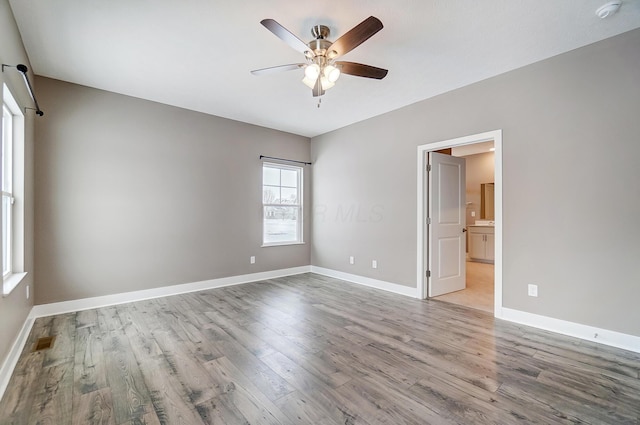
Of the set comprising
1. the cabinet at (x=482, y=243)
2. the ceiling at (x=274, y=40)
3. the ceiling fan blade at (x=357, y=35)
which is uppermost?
the ceiling at (x=274, y=40)

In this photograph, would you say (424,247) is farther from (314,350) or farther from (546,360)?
(314,350)

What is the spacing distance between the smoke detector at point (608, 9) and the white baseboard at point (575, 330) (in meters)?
2.67

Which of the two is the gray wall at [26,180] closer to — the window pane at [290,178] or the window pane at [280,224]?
the window pane at [280,224]

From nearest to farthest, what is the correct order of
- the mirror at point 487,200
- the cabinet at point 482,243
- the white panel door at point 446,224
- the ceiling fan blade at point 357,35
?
the ceiling fan blade at point 357,35
the white panel door at point 446,224
the cabinet at point 482,243
the mirror at point 487,200

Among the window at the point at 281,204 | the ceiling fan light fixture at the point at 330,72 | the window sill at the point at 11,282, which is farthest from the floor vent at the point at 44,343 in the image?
the ceiling fan light fixture at the point at 330,72

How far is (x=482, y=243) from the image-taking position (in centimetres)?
693

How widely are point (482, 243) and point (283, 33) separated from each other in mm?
6818

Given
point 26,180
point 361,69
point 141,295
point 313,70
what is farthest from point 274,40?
point 141,295

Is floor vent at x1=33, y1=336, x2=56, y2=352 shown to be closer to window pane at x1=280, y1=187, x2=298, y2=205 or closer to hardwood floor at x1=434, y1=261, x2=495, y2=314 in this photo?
window pane at x1=280, y1=187, x2=298, y2=205

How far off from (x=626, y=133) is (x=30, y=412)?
193 inches

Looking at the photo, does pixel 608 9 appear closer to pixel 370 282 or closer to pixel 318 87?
pixel 318 87

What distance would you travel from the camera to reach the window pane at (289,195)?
5.53 m

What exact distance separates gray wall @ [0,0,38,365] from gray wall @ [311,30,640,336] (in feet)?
13.8

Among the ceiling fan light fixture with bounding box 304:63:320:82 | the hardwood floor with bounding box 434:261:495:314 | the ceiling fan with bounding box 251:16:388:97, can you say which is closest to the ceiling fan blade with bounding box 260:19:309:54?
the ceiling fan with bounding box 251:16:388:97
